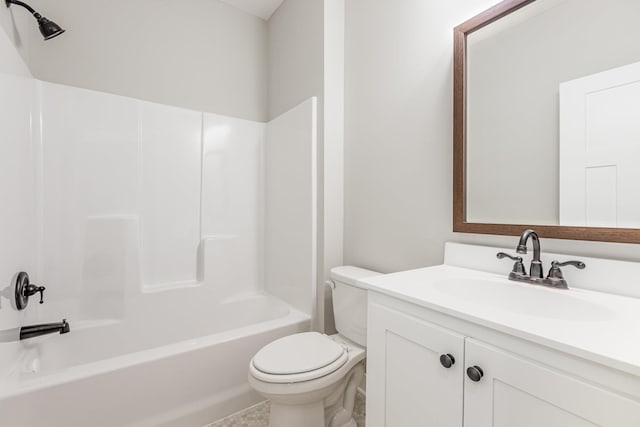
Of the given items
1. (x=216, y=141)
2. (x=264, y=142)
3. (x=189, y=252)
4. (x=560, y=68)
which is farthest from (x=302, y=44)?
(x=189, y=252)

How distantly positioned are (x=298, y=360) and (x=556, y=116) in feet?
4.46

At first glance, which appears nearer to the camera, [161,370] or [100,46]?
[161,370]

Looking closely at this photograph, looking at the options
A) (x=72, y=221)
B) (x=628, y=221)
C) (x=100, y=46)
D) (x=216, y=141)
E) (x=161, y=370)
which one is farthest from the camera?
(x=216, y=141)

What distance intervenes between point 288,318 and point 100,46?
214 centimetres

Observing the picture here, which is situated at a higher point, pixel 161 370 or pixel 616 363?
pixel 616 363

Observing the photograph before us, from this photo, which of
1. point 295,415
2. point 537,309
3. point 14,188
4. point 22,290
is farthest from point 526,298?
point 14,188

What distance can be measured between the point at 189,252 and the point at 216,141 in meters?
0.87

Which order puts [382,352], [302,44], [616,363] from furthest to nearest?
[302,44] < [382,352] < [616,363]

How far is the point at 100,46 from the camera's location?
6.01ft

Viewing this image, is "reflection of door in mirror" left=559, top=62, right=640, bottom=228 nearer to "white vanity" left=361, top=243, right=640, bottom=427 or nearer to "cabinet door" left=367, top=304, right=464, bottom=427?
"white vanity" left=361, top=243, right=640, bottom=427

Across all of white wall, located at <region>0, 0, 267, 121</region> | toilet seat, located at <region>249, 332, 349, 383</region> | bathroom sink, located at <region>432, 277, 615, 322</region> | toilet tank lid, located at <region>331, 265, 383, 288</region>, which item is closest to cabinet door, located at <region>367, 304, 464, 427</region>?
bathroom sink, located at <region>432, 277, 615, 322</region>

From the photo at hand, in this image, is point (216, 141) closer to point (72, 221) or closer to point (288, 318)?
point (72, 221)

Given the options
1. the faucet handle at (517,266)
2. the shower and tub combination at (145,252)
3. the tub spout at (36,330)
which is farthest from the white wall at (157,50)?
the faucet handle at (517,266)

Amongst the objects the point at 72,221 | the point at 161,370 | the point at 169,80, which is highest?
the point at 169,80
